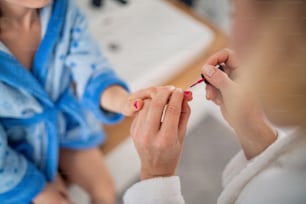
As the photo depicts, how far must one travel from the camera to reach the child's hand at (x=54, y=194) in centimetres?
66

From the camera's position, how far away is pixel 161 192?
0.46m

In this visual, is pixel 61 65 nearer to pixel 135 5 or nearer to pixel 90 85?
pixel 90 85

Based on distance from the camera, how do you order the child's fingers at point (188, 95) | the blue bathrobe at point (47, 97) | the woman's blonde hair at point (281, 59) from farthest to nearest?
the blue bathrobe at point (47, 97) < the child's fingers at point (188, 95) < the woman's blonde hair at point (281, 59)

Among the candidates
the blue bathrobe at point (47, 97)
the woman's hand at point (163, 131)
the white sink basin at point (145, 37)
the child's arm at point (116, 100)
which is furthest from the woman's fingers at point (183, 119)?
the white sink basin at point (145, 37)

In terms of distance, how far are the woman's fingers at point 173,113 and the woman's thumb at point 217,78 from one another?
4cm

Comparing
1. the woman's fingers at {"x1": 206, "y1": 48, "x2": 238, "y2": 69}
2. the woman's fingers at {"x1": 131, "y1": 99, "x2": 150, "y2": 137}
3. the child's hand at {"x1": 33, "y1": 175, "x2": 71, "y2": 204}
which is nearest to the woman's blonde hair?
the woman's fingers at {"x1": 206, "y1": 48, "x2": 238, "y2": 69}

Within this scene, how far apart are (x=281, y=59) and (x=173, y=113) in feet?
0.46

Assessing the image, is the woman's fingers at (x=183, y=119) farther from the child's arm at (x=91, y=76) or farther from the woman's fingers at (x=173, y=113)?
the child's arm at (x=91, y=76)

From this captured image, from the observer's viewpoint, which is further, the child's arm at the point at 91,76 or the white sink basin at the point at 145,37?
the white sink basin at the point at 145,37

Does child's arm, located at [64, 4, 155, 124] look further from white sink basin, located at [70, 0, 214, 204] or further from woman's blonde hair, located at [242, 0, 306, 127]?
woman's blonde hair, located at [242, 0, 306, 127]

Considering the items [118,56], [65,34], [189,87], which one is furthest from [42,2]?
[118,56]

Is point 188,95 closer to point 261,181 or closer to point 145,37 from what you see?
point 261,181

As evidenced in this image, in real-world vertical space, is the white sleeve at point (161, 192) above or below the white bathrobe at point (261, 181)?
below

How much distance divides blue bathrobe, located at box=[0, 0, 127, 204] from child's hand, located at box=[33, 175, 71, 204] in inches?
0.7
